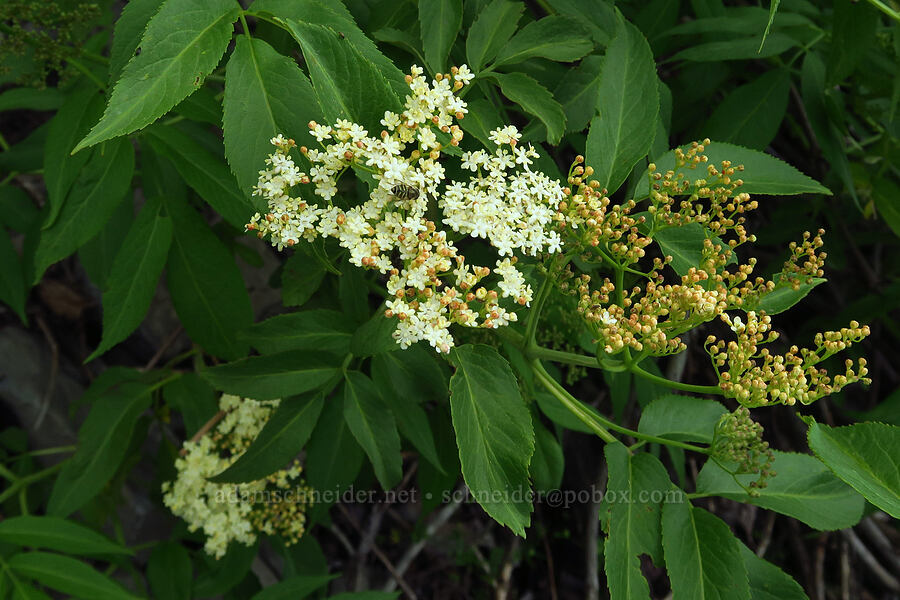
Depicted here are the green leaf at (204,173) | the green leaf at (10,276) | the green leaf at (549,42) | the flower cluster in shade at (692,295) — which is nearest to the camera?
the flower cluster in shade at (692,295)

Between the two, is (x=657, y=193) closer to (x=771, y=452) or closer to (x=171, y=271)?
(x=771, y=452)

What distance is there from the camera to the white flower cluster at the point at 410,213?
1.35 metres

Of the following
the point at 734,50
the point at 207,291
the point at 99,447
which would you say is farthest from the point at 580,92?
the point at 99,447

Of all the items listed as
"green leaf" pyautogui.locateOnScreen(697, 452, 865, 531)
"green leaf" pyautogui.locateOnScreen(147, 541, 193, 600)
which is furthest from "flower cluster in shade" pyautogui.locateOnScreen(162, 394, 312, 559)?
"green leaf" pyautogui.locateOnScreen(697, 452, 865, 531)

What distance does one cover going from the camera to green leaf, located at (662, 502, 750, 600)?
1637mm

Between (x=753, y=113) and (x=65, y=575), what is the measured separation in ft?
8.38

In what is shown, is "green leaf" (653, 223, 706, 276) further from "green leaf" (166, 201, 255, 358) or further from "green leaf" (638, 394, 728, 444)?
"green leaf" (166, 201, 255, 358)

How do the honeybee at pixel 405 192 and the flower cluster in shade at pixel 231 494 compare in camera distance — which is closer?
the honeybee at pixel 405 192

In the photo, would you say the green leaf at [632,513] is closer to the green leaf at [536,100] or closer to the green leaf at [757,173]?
the green leaf at [757,173]

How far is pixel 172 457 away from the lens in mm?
2943

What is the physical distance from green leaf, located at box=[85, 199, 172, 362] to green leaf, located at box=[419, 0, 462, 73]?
39.5 inches

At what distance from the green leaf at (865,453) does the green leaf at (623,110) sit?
2.24ft

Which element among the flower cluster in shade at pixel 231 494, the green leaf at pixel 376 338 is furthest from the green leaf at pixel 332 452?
the green leaf at pixel 376 338

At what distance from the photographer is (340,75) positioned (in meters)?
1.35
